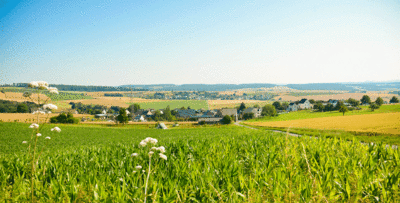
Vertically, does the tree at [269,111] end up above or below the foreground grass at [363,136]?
below

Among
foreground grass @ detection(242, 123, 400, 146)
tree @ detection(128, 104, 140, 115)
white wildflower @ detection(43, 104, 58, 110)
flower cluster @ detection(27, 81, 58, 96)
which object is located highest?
flower cluster @ detection(27, 81, 58, 96)

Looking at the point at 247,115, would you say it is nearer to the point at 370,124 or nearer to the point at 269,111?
the point at 269,111

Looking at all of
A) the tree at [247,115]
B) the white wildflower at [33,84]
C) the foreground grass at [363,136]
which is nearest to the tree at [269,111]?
the tree at [247,115]

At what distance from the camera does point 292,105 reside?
128000 millimetres

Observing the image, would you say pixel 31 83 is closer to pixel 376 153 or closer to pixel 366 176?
pixel 366 176

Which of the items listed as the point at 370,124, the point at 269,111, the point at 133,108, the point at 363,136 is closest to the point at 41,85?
the point at 363,136

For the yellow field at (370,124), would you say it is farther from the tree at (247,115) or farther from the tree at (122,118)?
the tree at (122,118)

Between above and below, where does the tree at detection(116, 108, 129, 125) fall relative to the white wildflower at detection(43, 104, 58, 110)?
below

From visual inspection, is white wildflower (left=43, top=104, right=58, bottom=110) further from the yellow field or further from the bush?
the bush

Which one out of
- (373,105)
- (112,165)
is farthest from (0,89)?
(373,105)

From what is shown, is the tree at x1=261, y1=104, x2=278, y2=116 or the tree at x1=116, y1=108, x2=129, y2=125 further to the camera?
the tree at x1=261, y1=104, x2=278, y2=116

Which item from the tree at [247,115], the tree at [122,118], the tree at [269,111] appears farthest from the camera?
the tree at [247,115]

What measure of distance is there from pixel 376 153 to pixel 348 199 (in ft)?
16.1

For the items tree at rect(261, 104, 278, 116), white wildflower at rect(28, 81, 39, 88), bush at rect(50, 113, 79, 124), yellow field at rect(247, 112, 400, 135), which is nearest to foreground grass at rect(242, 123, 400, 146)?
yellow field at rect(247, 112, 400, 135)
